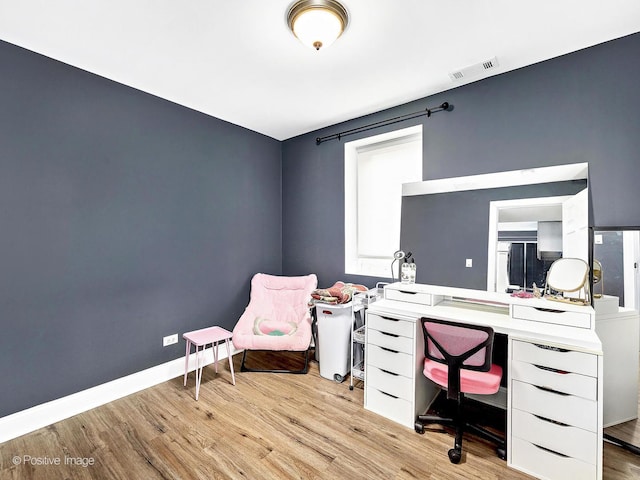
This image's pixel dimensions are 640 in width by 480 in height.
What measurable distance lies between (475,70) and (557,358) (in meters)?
2.10

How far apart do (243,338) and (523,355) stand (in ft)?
7.17

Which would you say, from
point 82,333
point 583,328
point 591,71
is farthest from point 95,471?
point 591,71

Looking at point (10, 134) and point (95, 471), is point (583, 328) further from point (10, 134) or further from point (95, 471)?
point (10, 134)

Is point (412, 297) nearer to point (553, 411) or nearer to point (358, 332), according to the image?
point (358, 332)

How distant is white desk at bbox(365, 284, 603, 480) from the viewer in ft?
4.99

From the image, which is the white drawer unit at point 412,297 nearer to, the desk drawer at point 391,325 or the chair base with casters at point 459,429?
the desk drawer at point 391,325

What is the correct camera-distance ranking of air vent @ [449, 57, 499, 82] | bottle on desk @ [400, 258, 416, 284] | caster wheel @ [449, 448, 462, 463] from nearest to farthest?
caster wheel @ [449, 448, 462, 463], air vent @ [449, 57, 499, 82], bottle on desk @ [400, 258, 416, 284]

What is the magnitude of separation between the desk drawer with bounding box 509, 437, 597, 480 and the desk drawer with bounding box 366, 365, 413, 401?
0.64m

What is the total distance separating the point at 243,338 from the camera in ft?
9.03

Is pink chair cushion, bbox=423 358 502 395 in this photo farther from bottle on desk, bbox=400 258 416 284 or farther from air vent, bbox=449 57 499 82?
air vent, bbox=449 57 499 82

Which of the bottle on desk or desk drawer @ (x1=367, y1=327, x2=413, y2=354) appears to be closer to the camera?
desk drawer @ (x1=367, y1=327, x2=413, y2=354)

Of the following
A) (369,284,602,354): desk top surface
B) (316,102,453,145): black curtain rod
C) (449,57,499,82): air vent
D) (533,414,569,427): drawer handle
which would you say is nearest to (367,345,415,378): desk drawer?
(369,284,602,354): desk top surface

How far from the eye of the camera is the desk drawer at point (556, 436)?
59.2 inches

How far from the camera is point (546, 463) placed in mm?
1613
